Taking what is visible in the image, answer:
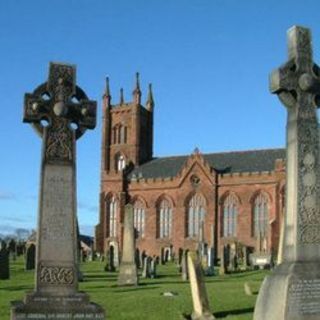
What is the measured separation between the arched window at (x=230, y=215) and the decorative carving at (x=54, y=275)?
193 ft

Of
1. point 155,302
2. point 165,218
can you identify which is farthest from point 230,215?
point 155,302

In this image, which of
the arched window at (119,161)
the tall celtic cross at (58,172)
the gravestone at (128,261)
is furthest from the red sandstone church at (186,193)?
the tall celtic cross at (58,172)

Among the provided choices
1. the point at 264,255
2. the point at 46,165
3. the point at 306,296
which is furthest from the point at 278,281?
the point at 264,255

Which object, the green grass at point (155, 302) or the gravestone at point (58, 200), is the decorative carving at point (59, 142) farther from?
the green grass at point (155, 302)

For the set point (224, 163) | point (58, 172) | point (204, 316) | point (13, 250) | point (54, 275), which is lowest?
point (204, 316)

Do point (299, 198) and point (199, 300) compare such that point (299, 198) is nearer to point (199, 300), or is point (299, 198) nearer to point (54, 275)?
point (54, 275)

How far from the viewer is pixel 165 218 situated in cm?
7350

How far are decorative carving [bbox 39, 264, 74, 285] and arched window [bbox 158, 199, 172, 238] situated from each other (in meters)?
62.8

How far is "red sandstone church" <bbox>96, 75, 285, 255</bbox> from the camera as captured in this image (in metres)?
66.5

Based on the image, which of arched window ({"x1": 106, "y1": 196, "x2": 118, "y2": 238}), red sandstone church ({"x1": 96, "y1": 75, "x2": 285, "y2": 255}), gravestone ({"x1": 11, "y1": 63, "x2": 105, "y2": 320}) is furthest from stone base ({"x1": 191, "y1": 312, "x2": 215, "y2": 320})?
arched window ({"x1": 106, "y1": 196, "x2": 118, "y2": 238})

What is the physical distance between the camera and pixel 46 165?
1013 centimetres

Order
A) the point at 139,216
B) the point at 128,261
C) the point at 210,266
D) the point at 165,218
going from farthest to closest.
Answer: the point at 139,216 → the point at 165,218 → the point at 210,266 → the point at 128,261

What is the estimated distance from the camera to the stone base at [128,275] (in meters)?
23.4

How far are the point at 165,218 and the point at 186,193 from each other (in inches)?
171
